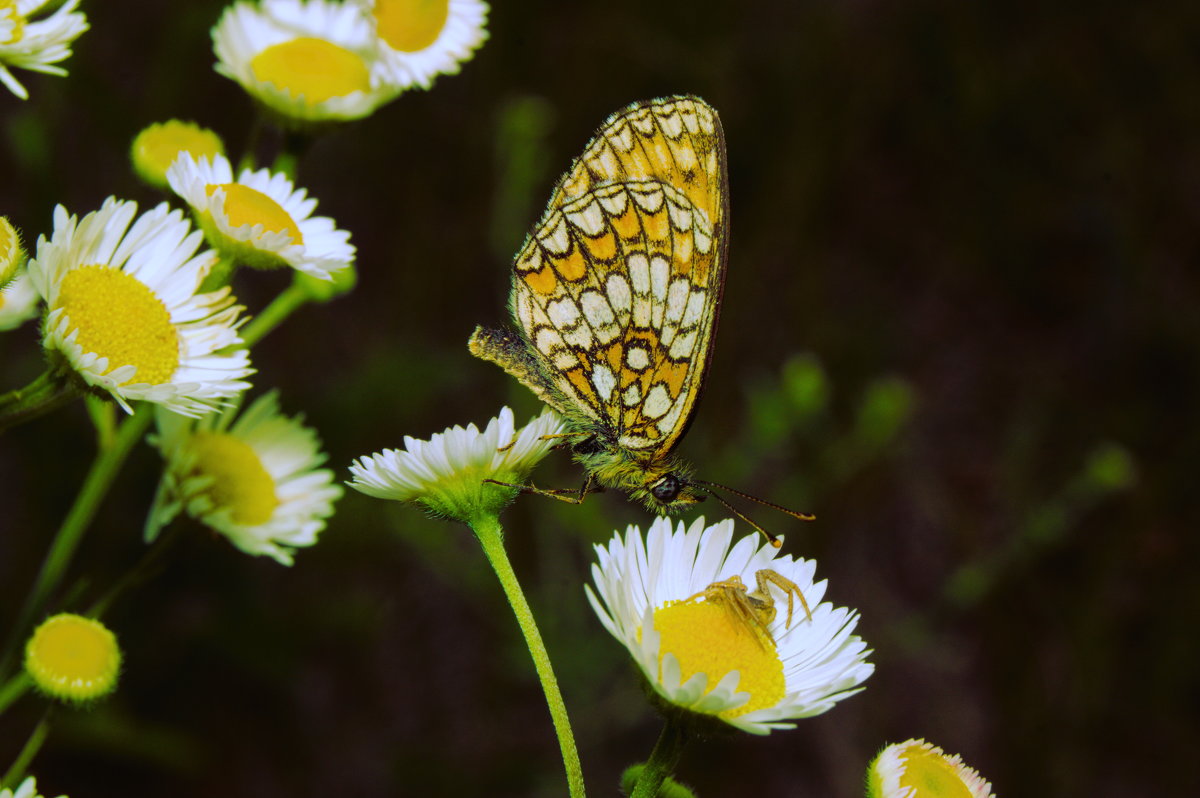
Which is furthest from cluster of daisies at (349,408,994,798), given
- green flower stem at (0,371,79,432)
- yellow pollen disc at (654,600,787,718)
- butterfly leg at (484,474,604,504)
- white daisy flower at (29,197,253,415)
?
green flower stem at (0,371,79,432)

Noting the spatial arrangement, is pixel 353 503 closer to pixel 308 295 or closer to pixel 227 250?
pixel 308 295

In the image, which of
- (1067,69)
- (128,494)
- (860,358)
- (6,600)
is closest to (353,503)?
(128,494)

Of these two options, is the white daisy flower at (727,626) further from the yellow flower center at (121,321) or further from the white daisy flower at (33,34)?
the white daisy flower at (33,34)

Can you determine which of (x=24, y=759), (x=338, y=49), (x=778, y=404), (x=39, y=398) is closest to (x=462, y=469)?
(x=39, y=398)

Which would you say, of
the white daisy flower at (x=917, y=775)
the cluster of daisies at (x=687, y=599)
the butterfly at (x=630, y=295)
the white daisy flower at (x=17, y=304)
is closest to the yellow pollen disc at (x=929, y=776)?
the white daisy flower at (x=917, y=775)

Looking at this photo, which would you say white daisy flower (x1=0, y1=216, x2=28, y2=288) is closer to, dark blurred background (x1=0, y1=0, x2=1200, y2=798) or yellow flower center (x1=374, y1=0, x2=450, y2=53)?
yellow flower center (x1=374, y1=0, x2=450, y2=53)

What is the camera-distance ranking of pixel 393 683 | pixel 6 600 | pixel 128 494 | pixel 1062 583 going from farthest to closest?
pixel 1062 583 < pixel 393 683 < pixel 128 494 < pixel 6 600
